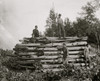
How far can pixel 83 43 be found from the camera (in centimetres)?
1673

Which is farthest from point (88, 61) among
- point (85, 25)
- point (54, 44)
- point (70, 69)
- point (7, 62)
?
point (85, 25)

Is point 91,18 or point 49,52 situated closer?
point 49,52

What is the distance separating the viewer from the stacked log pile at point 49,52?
617 inches

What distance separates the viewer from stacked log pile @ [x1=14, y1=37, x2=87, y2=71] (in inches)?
617

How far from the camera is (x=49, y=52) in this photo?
54.1 ft

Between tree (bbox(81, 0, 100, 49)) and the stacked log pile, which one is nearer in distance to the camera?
the stacked log pile

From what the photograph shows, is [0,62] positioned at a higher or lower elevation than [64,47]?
lower

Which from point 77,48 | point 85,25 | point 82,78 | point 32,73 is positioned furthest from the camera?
point 85,25

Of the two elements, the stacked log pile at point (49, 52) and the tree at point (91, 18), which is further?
the tree at point (91, 18)

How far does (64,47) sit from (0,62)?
6504 mm

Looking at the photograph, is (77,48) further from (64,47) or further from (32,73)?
(32,73)

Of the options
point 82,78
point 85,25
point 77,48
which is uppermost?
point 85,25

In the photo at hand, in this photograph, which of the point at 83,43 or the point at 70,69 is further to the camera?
the point at 83,43

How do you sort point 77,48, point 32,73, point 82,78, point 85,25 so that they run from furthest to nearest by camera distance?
point 85,25, point 77,48, point 32,73, point 82,78
